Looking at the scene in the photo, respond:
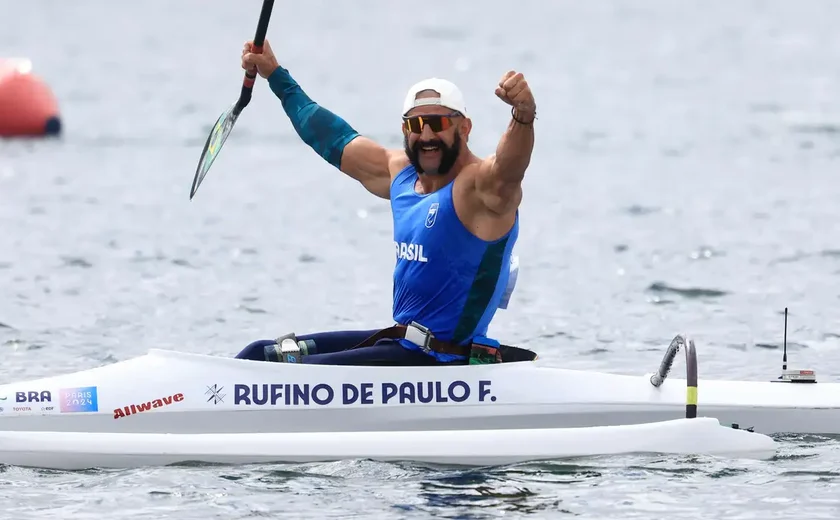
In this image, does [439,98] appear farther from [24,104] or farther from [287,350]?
[24,104]

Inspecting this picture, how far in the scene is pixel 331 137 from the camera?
437 inches

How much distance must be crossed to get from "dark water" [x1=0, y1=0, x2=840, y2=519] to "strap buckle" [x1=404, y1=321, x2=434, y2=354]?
30.4 inches

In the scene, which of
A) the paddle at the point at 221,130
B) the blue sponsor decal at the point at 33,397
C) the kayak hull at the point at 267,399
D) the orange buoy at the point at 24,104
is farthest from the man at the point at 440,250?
the orange buoy at the point at 24,104

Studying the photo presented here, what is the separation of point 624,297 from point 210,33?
38.8 metres

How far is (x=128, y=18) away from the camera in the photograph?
60.4m

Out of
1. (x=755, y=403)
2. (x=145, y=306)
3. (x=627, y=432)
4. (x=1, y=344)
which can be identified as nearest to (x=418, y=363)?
(x=627, y=432)

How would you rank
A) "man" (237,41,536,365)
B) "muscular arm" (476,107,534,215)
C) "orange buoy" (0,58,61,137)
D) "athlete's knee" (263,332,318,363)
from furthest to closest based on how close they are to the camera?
"orange buoy" (0,58,61,137) < "athlete's knee" (263,332,318,363) < "man" (237,41,536,365) < "muscular arm" (476,107,534,215)

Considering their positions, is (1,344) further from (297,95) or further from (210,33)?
(210,33)

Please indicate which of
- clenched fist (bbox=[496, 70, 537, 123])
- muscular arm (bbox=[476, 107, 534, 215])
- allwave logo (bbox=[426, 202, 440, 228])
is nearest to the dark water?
allwave logo (bbox=[426, 202, 440, 228])

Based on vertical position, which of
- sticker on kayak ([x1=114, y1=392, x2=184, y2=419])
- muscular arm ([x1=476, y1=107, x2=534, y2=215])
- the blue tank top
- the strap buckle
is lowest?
sticker on kayak ([x1=114, y1=392, x2=184, y2=419])

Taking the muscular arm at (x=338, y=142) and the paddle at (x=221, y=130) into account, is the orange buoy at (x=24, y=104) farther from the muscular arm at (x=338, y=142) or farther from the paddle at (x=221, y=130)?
the muscular arm at (x=338, y=142)

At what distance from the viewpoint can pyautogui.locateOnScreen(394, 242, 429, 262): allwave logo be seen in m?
10.1

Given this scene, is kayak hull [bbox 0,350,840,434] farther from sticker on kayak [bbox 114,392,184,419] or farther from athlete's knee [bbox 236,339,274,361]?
athlete's knee [bbox 236,339,274,361]

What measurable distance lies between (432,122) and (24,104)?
61.7ft
